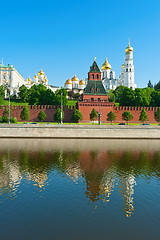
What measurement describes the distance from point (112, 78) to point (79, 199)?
123 metres

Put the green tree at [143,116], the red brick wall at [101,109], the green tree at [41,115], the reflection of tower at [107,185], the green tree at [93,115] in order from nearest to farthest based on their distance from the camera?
the reflection of tower at [107,185] → the green tree at [93,115] → the green tree at [41,115] → the green tree at [143,116] → the red brick wall at [101,109]

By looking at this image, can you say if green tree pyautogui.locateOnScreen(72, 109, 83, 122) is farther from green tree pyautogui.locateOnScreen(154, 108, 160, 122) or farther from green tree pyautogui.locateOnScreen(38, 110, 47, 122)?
green tree pyautogui.locateOnScreen(154, 108, 160, 122)

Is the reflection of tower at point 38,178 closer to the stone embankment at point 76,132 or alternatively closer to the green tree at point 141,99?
the stone embankment at point 76,132

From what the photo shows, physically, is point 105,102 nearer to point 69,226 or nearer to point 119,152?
point 119,152

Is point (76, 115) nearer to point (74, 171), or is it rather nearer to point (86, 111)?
point (86, 111)

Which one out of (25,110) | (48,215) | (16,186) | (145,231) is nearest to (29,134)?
(25,110)

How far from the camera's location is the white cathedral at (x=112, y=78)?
4277 inches

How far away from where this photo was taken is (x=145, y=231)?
9617mm

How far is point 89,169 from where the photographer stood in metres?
19.7

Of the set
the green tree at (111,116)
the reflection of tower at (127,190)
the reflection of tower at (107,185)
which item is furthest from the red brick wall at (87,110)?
the reflection of tower at (127,190)

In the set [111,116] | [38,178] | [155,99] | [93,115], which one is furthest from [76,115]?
[38,178]

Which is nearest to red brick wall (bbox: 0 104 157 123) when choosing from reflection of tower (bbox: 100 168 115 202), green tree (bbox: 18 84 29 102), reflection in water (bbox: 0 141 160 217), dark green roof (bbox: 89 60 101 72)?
dark green roof (bbox: 89 60 101 72)

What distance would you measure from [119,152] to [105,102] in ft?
93.3

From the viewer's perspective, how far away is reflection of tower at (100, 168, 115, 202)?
43.7 feet
